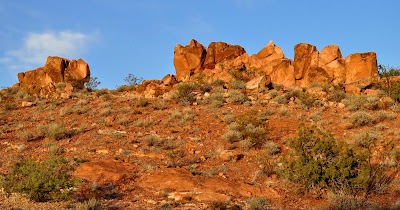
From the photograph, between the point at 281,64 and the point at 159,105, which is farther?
the point at 281,64

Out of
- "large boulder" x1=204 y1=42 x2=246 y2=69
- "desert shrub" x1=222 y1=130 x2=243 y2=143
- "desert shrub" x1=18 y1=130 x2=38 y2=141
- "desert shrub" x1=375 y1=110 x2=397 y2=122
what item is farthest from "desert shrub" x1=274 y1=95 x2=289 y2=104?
Result: "desert shrub" x1=18 y1=130 x2=38 y2=141

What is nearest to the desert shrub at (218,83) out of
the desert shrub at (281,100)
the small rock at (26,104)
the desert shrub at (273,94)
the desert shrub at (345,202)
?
the desert shrub at (273,94)

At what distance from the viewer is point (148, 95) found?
30859 millimetres

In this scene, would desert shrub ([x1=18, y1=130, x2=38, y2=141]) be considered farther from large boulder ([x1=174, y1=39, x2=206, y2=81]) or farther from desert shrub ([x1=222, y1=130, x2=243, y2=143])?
large boulder ([x1=174, y1=39, x2=206, y2=81])

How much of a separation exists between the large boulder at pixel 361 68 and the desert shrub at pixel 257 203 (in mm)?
23684

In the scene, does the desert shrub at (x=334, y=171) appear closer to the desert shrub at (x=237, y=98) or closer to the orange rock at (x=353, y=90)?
the desert shrub at (x=237, y=98)

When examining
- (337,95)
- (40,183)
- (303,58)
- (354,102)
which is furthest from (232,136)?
(303,58)

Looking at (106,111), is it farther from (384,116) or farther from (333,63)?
(333,63)

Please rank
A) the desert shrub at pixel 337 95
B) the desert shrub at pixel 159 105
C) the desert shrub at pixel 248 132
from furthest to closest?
1. the desert shrub at pixel 337 95
2. the desert shrub at pixel 159 105
3. the desert shrub at pixel 248 132

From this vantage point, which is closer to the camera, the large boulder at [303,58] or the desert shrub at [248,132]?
the desert shrub at [248,132]

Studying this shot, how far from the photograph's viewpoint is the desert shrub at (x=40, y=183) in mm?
11109

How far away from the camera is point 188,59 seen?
129 ft

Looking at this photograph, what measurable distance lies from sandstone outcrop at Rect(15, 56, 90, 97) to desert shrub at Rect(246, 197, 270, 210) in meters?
27.9

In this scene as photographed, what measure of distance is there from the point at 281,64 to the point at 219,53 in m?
6.61
